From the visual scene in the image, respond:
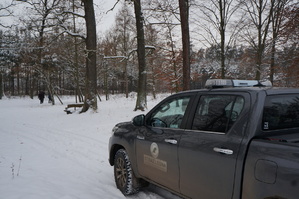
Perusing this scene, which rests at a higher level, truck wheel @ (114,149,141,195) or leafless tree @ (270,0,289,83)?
leafless tree @ (270,0,289,83)

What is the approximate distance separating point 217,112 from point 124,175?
2.24 m

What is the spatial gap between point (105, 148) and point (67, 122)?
20.7ft

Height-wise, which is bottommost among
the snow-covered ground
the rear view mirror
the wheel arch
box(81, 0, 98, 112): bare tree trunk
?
the snow-covered ground

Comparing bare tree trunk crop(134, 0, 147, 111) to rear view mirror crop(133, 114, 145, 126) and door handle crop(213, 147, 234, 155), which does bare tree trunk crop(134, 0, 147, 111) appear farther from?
door handle crop(213, 147, 234, 155)

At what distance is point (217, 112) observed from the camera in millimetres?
2699

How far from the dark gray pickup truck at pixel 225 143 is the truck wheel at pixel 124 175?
1.01 ft

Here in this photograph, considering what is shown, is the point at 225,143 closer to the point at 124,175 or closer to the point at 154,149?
the point at 154,149

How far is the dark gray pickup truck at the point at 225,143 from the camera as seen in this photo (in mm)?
1930

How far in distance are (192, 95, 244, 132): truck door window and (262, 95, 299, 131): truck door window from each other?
27 centimetres

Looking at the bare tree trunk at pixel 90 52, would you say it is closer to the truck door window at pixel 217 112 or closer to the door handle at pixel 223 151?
A: the truck door window at pixel 217 112

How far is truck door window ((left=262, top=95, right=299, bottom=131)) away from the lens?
7.56 feet

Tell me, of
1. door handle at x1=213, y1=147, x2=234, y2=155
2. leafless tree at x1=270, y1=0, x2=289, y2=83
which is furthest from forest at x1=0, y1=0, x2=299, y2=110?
door handle at x1=213, y1=147, x2=234, y2=155

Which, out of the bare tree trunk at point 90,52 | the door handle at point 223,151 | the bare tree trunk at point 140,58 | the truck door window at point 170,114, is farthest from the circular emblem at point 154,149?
the bare tree trunk at point 90,52

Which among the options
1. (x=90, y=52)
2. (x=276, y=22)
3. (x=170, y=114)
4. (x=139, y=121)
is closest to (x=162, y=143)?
(x=170, y=114)
